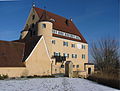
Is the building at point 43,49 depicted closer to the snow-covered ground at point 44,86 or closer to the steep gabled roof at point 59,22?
the steep gabled roof at point 59,22

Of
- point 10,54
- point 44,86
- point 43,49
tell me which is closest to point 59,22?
point 43,49

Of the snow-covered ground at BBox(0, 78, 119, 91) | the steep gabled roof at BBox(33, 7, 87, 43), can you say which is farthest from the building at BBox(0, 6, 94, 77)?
the snow-covered ground at BBox(0, 78, 119, 91)

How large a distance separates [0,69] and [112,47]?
2141 centimetres

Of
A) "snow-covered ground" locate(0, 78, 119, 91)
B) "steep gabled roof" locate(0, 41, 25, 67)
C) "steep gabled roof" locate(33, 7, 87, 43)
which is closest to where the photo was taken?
"snow-covered ground" locate(0, 78, 119, 91)

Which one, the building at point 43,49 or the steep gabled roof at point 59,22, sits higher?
the steep gabled roof at point 59,22

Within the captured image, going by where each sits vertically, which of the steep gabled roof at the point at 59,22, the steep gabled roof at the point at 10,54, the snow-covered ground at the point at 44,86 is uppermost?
the steep gabled roof at the point at 59,22

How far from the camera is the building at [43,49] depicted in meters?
21.0

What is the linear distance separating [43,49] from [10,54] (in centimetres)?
500

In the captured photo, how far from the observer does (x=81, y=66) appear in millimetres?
40125

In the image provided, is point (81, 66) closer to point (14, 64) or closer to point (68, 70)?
point (68, 70)

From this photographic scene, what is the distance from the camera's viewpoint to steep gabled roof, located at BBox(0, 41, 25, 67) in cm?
1995

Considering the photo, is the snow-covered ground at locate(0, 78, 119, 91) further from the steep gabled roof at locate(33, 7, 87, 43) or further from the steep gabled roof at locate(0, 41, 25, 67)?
the steep gabled roof at locate(33, 7, 87, 43)

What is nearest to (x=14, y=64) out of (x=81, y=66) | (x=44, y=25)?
(x=44, y=25)

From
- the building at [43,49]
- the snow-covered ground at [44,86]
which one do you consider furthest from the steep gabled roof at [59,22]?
the snow-covered ground at [44,86]
